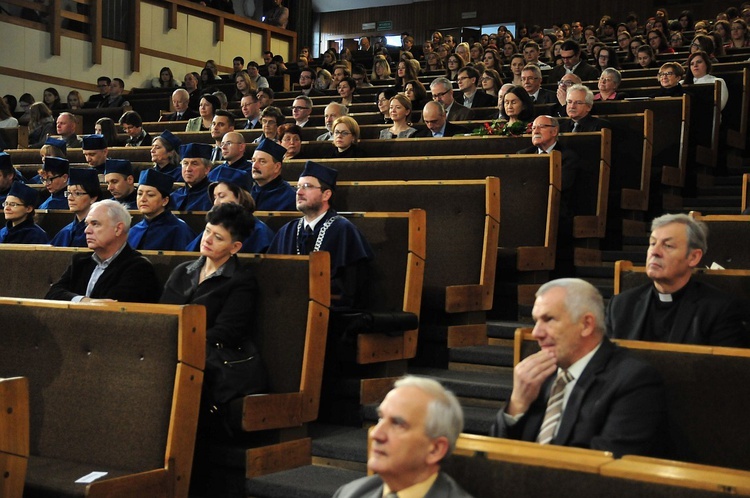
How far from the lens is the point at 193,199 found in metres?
4.02

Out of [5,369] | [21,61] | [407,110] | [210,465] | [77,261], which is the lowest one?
[210,465]

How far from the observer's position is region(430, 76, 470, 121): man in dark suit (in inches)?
200

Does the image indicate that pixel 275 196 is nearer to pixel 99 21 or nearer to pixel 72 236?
pixel 72 236

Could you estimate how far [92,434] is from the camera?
2273 millimetres

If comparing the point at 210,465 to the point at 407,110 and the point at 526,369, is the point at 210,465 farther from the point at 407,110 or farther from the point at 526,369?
the point at 407,110

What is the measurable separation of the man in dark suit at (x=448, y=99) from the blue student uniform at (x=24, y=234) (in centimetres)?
214

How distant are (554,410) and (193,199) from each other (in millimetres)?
2465

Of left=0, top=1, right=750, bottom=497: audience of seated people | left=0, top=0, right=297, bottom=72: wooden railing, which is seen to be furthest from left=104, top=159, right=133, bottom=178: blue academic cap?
left=0, top=0, right=297, bottom=72: wooden railing

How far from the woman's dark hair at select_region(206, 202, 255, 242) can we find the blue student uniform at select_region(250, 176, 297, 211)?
0.93 m

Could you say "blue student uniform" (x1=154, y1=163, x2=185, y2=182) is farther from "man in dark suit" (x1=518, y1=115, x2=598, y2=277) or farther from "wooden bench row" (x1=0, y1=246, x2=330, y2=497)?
"wooden bench row" (x1=0, y1=246, x2=330, y2=497)

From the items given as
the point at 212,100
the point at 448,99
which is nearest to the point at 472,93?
the point at 448,99

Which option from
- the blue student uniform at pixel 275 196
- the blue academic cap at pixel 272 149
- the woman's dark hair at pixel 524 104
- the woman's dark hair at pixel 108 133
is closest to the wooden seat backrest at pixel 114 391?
the blue student uniform at pixel 275 196

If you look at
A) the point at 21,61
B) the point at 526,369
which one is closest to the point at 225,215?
the point at 526,369

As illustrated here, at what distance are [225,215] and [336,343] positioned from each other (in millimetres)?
453
